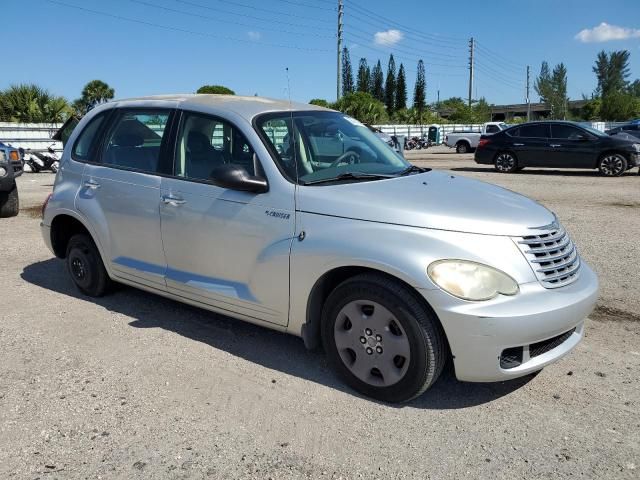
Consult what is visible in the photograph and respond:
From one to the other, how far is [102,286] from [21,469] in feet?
8.42

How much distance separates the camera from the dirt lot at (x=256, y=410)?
2861 millimetres

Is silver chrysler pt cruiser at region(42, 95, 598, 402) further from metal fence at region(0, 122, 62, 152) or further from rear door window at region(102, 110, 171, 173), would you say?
metal fence at region(0, 122, 62, 152)

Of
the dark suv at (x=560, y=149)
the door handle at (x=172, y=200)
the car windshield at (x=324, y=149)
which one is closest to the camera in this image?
the car windshield at (x=324, y=149)

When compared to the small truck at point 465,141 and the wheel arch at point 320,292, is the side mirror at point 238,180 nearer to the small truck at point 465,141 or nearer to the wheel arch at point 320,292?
the wheel arch at point 320,292

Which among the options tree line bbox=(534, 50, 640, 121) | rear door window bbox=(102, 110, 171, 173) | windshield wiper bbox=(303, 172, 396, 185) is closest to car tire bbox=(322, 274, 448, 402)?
windshield wiper bbox=(303, 172, 396, 185)

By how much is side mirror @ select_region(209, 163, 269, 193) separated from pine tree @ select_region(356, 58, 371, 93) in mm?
86845

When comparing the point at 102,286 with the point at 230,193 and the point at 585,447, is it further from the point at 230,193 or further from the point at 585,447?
the point at 585,447

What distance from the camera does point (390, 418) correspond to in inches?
129

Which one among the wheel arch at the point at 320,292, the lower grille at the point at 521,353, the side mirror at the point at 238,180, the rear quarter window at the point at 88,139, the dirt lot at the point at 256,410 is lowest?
the dirt lot at the point at 256,410

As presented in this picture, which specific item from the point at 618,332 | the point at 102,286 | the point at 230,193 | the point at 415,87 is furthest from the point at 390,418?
the point at 415,87

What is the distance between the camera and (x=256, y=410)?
133 inches

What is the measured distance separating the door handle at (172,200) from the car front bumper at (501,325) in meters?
1.98

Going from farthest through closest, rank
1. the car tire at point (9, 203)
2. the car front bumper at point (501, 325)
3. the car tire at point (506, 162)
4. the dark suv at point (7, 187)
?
the car tire at point (506, 162) < the car tire at point (9, 203) < the dark suv at point (7, 187) < the car front bumper at point (501, 325)

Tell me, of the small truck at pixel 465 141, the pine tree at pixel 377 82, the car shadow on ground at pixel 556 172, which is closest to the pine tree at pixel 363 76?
the pine tree at pixel 377 82
